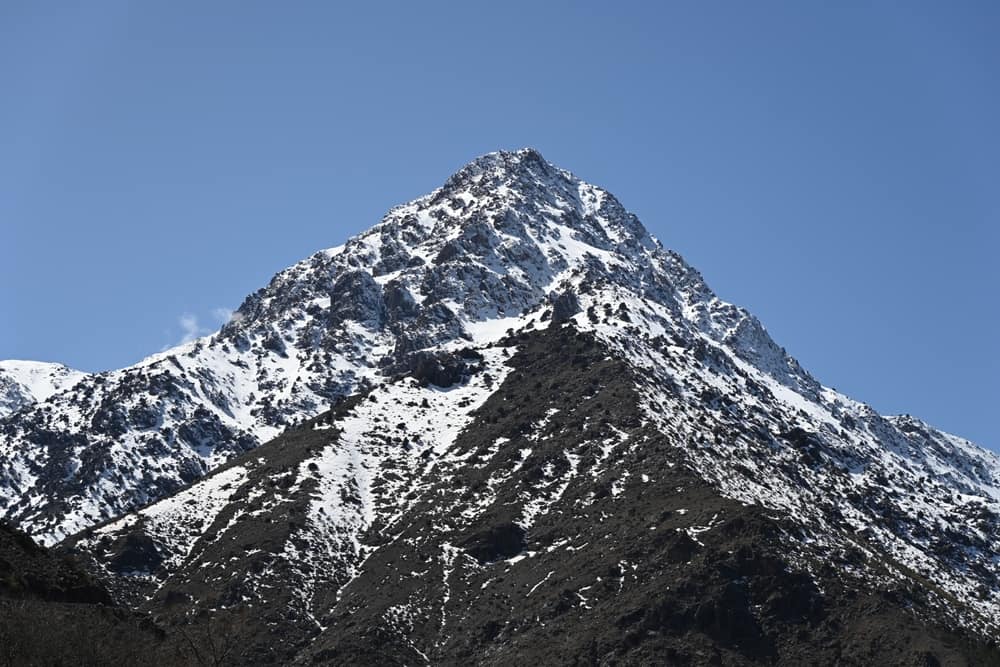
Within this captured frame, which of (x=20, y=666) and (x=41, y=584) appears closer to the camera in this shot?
(x=20, y=666)

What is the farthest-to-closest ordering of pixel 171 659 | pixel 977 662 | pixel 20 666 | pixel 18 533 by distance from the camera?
pixel 977 662
pixel 18 533
pixel 171 659
pixel 20 666

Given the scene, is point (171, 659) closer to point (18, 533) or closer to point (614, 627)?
point (18, 533)

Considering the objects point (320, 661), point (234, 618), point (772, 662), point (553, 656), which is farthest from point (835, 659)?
point (234, 618)

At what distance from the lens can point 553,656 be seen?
193875 millimetres

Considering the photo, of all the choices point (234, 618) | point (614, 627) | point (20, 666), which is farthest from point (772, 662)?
point (20, 666)

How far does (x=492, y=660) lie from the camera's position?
198500 mm

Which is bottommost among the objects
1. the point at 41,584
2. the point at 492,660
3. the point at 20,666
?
the point at 20,666

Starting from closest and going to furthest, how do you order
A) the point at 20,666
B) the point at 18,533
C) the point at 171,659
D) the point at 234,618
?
the point at 20,666, the point at 171,659, the point at 234,618, the point at 18,533

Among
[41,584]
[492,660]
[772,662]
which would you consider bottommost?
[41,584]

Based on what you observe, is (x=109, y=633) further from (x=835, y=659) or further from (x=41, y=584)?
(x=835, y=659)

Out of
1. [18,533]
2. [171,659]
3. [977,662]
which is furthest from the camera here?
[977,662]

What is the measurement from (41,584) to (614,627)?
326ft

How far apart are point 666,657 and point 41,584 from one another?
326ft

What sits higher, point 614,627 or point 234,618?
point 614,627
